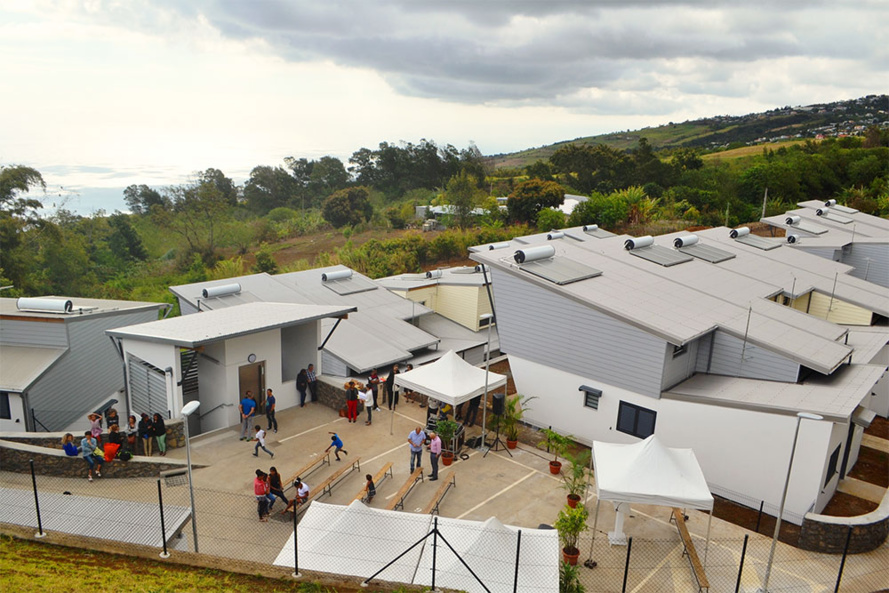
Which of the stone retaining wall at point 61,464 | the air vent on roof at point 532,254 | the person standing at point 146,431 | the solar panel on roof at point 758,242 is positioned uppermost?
the air vent on roof at point 532,254

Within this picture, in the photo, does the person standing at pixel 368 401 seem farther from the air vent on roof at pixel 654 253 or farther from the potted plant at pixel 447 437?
the air vent on roof at pixel 654 253

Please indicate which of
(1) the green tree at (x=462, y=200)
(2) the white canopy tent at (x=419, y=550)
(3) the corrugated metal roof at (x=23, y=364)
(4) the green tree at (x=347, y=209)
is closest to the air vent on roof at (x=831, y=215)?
(1) the green tree at (x=462, y=200)

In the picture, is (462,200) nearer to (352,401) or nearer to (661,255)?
(661,255)

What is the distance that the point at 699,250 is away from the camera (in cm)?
2648

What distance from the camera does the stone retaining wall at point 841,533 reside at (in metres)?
13.3

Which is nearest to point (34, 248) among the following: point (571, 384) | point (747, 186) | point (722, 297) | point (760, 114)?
point (571, 384)

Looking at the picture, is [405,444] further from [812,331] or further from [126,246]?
[126,246]

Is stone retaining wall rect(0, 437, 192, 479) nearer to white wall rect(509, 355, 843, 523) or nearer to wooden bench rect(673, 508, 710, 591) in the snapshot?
white wall rect(509, 355, 843, 523)

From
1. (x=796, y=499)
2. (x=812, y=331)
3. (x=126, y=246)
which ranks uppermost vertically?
(x=812, y=331)

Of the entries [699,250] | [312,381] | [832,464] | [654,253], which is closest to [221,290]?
[312,381]

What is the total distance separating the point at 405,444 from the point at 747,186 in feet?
186

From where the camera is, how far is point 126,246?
7044 centimetres

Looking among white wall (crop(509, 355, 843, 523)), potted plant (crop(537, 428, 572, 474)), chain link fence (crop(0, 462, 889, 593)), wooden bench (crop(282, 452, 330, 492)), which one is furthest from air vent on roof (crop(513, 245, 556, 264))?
chain link fence (crop(0, 462, 889, 593))

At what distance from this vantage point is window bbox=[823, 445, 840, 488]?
15123 millimetres
